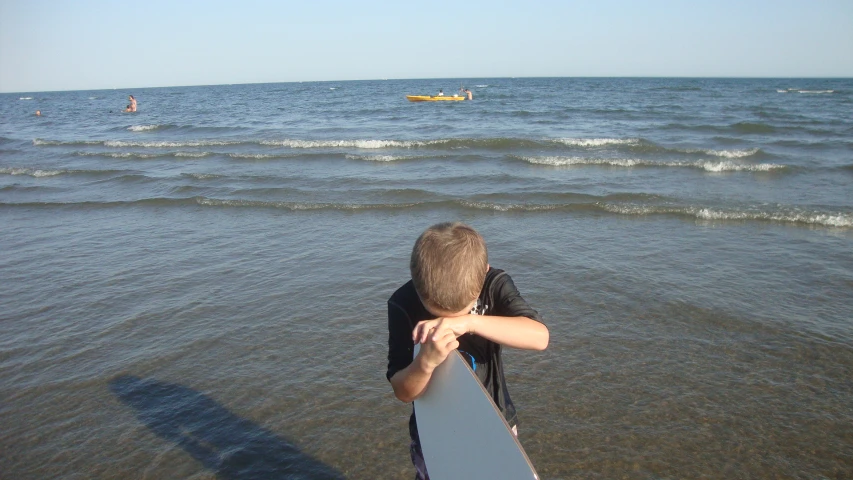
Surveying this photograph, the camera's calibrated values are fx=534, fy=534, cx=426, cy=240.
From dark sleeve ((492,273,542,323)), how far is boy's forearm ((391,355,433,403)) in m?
0.33

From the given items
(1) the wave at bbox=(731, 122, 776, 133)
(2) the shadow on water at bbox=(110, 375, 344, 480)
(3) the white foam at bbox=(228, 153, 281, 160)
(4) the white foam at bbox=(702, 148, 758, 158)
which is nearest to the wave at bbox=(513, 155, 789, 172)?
(4) the white foam at bbox=(702, 148, 758, 158)

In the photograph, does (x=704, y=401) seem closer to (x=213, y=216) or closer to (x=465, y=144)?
(x=213, y=216)

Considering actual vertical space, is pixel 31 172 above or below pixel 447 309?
below

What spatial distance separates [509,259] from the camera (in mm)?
7074

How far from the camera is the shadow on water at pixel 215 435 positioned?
3.28 m

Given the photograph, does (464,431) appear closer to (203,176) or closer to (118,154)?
(203,176)

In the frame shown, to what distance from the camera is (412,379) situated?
5.39 feet

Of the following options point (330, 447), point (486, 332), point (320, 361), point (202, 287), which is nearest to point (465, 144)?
point (202, 287)

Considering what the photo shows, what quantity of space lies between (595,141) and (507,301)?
54.9 ft

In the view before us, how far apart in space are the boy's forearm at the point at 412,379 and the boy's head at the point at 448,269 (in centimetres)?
17

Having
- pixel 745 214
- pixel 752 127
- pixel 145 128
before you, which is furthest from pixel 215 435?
pixel 145 128

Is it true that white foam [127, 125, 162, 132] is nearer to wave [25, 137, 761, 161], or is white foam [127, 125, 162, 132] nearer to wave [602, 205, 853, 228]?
wave [25, 137, 761, 161]

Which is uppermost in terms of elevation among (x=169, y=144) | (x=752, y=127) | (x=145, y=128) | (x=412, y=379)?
(x=145, y=128)

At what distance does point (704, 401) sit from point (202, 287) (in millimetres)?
5238
